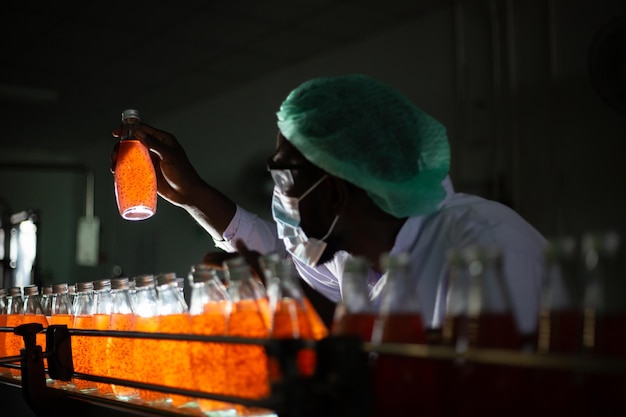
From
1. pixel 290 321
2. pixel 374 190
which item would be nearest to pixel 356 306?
pixel 290 321

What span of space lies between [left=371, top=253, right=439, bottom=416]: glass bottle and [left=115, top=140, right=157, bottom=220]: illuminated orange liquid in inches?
26.7

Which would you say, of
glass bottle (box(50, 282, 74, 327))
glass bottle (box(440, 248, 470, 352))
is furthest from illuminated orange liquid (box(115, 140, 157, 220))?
glass bottle (box(440, 248, 470, 352))

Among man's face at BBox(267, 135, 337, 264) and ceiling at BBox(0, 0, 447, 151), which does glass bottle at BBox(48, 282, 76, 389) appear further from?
ceiling at BBox(0, 0, 447, 151)

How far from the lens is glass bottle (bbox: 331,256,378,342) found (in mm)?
782

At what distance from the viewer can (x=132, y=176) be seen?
1.32 m

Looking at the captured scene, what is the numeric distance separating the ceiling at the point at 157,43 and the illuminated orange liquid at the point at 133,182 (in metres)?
2.57

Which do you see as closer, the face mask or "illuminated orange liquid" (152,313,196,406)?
"illuminated orange liquid" (152,313,196,406)

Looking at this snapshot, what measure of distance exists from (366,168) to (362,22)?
301 cm

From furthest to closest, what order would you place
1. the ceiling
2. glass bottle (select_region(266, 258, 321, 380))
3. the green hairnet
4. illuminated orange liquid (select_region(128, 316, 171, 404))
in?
1. the ceiling
2. the green hairnet
3. illuminated orange liquid (select_region(128, 316, 171, 404))
4. glass bottle (select_region(266, 258, 321, 380))

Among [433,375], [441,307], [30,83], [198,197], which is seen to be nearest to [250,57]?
[30,83]

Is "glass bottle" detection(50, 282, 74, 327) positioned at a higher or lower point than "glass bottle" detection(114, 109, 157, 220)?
lower

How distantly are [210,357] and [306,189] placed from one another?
1.58 feet

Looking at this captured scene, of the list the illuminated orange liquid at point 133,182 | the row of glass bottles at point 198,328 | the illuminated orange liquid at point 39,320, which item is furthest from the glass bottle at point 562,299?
the illuminated orange liquid at point 39,320

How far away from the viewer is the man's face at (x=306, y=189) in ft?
4.15
